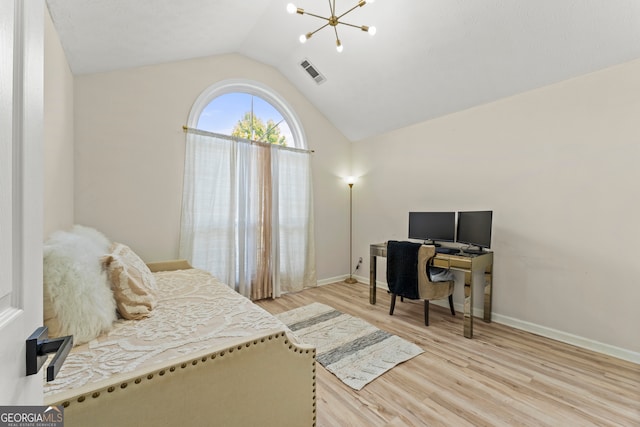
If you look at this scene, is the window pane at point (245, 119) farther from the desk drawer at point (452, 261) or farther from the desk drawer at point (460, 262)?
the desk drawer at point (460, 262)

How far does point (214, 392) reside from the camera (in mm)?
1067

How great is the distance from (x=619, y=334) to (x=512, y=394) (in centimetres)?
129

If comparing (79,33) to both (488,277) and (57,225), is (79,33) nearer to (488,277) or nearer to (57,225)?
(57,225)

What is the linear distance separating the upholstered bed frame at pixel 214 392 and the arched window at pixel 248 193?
2217 millimetres

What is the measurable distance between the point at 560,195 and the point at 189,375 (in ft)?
10.5

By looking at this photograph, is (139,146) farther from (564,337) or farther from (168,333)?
(564,337)

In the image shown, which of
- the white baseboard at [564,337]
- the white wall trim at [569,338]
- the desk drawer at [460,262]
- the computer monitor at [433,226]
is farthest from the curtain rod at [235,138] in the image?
the white wall trim at [569,338]

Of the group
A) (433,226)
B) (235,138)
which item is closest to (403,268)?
(433,226)

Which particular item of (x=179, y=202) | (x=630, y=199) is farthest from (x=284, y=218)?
(x=630, y=199)

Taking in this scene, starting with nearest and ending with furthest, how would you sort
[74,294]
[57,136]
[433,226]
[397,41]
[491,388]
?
1. [74,294]
2. [491,388]
3. [57,136]
4. [397,41]
5. [433,226]

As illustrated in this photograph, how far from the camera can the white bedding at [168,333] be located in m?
1.06

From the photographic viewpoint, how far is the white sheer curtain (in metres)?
3.13

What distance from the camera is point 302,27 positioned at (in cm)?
298

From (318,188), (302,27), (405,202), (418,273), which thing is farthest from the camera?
(318,188)
